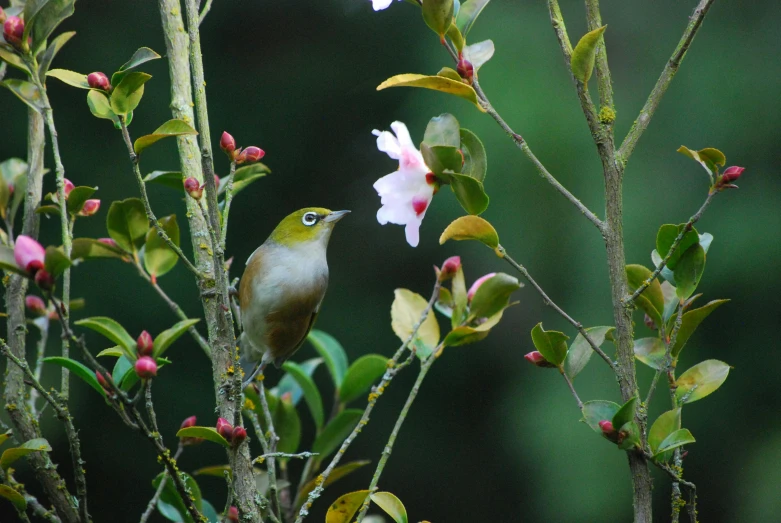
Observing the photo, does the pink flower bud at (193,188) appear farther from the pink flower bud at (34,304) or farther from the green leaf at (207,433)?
the pink flower bud at (34,304)

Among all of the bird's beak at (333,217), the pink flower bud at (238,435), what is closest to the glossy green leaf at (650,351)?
the pink flower bud at (238,435)

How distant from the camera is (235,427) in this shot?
90cm

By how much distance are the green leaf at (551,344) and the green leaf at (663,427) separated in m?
0.14

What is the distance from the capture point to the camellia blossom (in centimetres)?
96

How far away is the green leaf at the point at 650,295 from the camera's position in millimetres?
986

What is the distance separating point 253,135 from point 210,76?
47cm

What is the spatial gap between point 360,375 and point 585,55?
0.84 meters

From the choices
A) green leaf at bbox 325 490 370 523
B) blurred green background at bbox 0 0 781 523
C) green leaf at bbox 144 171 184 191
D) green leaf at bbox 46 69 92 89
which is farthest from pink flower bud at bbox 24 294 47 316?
blurred green background at bbox 0 0 781 523

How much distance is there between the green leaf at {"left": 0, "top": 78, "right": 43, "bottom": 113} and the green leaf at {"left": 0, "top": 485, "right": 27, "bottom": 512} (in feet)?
1.71

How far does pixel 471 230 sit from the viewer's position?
91 centimetres

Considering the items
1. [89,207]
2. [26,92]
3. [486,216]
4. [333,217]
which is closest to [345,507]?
[89,207]

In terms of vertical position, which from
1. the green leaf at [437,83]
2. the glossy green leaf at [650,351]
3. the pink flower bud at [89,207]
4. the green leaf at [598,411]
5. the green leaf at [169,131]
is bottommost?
the green leaf at [598,411]

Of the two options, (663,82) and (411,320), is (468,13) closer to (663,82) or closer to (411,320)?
(663,82)

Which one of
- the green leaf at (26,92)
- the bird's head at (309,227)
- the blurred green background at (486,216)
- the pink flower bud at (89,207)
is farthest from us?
the blurred green background at (486,216)
